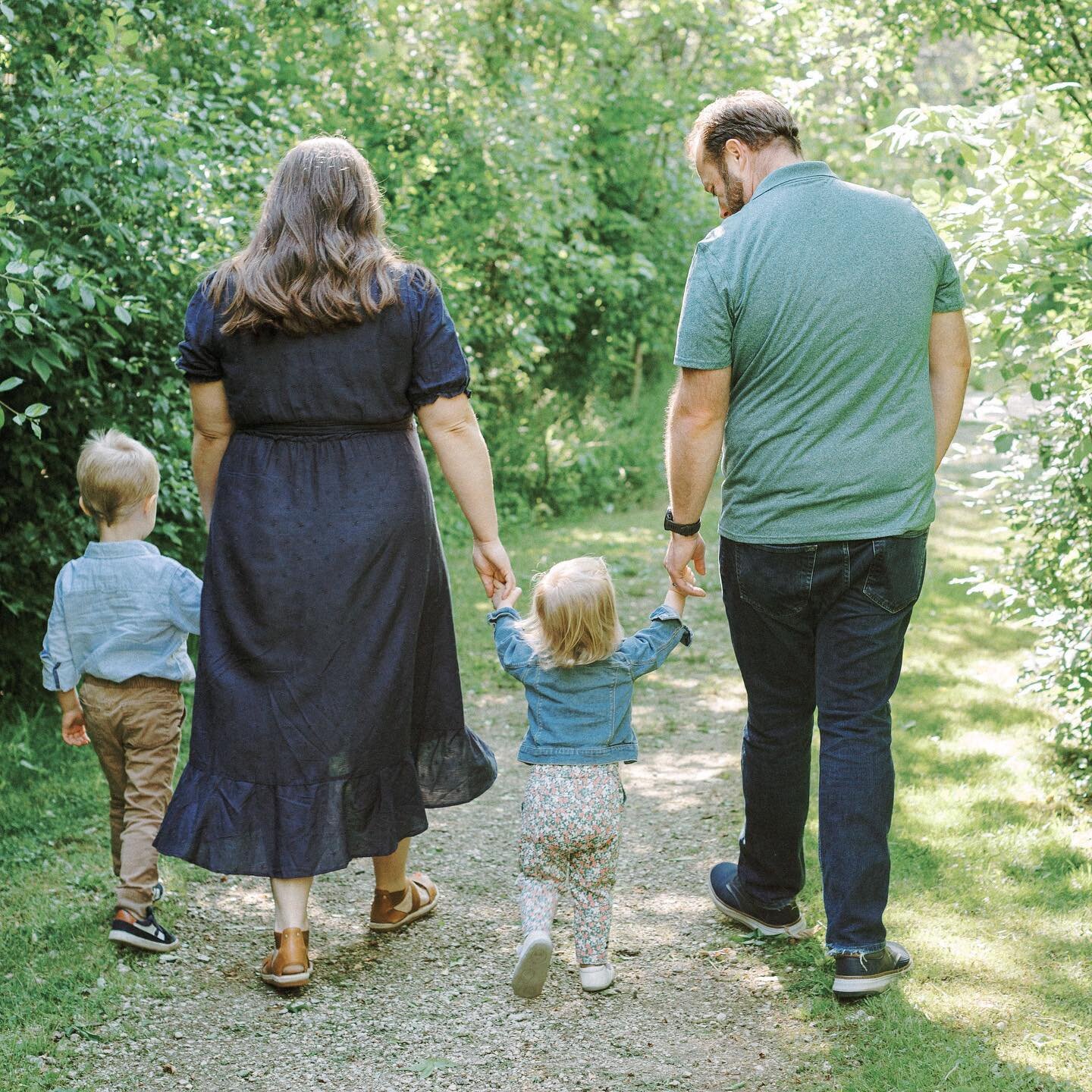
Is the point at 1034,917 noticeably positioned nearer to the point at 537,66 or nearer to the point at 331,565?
the point at 331,565

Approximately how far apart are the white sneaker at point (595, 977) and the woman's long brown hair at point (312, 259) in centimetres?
172

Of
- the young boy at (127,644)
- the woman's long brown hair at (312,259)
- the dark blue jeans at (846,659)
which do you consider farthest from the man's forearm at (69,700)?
the dark blue jeans at (846,659)

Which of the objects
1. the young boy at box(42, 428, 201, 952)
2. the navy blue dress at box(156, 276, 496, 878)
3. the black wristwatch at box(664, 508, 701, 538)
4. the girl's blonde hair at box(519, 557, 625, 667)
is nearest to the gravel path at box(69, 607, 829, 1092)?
the young boy at box(42, 428, 201, 952)

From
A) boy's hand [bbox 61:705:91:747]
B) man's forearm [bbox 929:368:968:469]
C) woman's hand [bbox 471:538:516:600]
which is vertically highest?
man's forearm [bbox 929:368:968:469]

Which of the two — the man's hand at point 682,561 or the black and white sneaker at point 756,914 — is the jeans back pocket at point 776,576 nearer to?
the man's hand at point 682,561

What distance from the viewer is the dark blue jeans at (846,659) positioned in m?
2.98

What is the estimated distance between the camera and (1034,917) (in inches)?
139

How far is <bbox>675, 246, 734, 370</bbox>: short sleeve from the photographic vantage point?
9.61 feet

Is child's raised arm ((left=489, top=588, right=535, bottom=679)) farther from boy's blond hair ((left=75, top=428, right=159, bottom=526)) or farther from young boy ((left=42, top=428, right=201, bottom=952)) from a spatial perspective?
boy's blond hair ((left=75, top=428, right=159, bottom=526))

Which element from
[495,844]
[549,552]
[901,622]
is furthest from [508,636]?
[549,552]

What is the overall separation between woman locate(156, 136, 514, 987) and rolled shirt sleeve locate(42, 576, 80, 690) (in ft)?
1.65

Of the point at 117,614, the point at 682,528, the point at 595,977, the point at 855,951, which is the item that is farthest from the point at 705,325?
the point at 117,614

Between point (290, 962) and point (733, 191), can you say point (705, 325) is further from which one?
point (290, 962)

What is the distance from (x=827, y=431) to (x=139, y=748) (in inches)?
79.9
